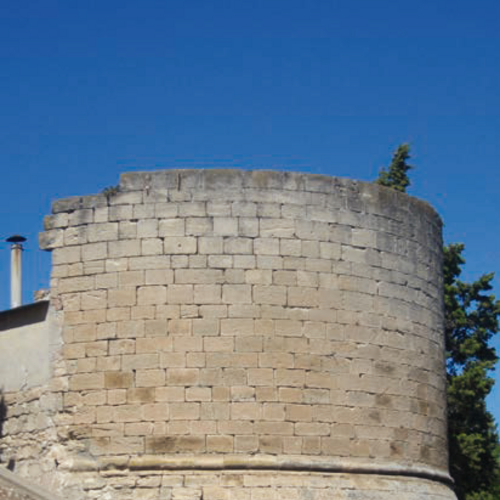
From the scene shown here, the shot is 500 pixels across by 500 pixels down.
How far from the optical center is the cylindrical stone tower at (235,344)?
37.6ft

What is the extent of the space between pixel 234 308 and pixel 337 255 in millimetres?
1294

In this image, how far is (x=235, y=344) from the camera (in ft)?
38.3

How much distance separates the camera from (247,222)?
12.1 metres

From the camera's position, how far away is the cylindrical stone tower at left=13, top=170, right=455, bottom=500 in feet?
37.6

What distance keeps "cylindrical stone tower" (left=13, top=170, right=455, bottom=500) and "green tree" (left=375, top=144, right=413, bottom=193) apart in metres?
7.26

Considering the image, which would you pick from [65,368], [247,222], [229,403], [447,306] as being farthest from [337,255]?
[447,306]

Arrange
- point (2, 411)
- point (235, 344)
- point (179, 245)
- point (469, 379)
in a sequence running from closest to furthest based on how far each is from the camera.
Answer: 1. point (235, 344)
2. point (179, 245)
3. point (2, 411)
4. point (469, 379)

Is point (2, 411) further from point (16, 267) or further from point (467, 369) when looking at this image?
point (467, 369)

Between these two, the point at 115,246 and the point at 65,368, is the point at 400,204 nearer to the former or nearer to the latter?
the point at 115,246

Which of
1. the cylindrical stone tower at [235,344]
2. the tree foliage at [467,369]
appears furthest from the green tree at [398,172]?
the cylindrical stone tower at [235,344]

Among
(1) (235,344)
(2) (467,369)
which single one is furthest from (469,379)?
(1) (235,344)

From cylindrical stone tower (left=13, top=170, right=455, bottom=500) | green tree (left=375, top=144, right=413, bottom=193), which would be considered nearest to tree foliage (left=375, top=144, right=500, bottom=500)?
green tree (left=375, top=144, right=413, bottom=193)

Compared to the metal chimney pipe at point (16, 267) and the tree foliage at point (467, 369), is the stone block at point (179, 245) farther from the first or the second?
the tree foliage at point (467, 369)

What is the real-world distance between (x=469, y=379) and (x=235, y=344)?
771 cm
